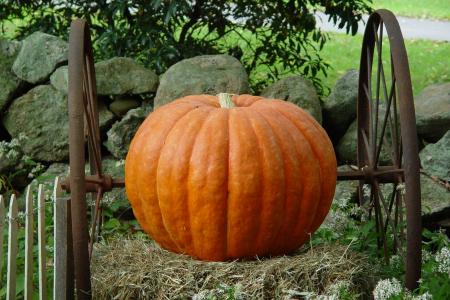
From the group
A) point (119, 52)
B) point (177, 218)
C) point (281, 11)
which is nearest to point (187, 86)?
point (119, 52)

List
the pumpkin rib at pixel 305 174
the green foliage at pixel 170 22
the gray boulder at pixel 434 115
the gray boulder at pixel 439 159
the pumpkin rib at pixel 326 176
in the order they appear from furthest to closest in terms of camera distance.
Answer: the green foliage at pixel 170 22
the gray boulder at pixel 434 115
the gray boulder at pixel 439 159
the pumpkin rib at pixel 326 176
the pumpkin rib at pixel 305 174

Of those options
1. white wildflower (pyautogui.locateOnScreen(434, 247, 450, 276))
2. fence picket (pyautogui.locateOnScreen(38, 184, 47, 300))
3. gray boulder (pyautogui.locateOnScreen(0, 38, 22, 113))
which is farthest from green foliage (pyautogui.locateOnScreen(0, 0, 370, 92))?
white wildflower (pyautogui.locateOnScreen(434, 247, 450, 276))

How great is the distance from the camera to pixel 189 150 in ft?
11.2

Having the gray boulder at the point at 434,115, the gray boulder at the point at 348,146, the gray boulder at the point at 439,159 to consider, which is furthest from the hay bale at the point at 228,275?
the gray boulder at the point at 434,115

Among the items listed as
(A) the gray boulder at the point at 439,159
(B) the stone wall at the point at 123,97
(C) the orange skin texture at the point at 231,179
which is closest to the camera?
(C) the orange skin texture at the point at 231,179

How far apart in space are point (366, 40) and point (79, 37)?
1.62 metres

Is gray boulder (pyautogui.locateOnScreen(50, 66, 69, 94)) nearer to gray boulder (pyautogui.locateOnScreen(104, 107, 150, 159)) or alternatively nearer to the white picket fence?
gray boulder (pyautogui.locateOnScreen(104, 107, 150, 159))

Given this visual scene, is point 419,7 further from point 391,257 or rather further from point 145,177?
point 145,177

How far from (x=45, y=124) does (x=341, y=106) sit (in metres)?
2.08

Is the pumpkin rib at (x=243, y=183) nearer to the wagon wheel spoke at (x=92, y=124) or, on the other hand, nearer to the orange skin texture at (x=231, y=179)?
the orange skin texture at (x=231, y=179)

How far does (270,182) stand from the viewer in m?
3.39

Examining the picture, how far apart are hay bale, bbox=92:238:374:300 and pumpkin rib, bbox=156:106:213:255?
16 centimetres

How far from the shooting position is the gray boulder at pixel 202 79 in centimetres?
533

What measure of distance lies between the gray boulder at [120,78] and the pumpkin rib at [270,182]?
7.62ft
